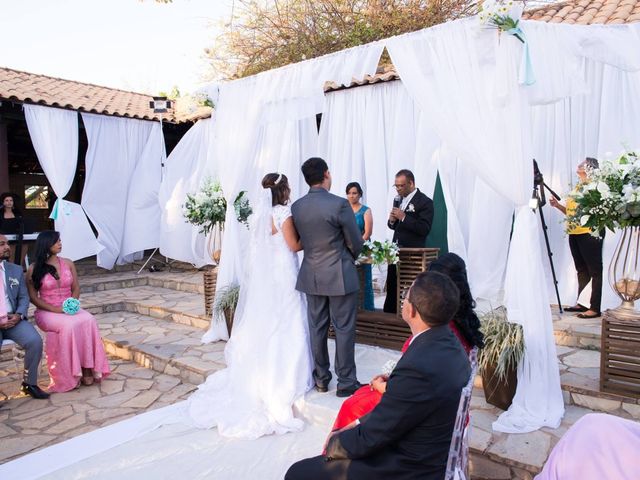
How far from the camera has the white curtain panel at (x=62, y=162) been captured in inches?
363

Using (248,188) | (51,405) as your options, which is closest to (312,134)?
(248,188)

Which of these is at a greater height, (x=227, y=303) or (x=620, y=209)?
(x=620, y=209)

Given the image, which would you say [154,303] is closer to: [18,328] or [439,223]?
[18,328]

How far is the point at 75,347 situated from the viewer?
4867mm

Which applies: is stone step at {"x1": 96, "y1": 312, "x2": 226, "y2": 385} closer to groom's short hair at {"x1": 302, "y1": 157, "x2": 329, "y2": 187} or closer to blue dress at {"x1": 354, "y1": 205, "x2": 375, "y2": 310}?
blue dress at {"x1": 354, "y1": 205, "x2": 375, "y2": 310}

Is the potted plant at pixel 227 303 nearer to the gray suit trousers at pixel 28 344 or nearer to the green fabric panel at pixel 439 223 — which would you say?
the gray suit trousers at pixel 28 344

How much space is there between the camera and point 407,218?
16.8 feet

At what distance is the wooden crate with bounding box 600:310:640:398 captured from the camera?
3.47 metres

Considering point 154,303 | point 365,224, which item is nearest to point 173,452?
point 365,224

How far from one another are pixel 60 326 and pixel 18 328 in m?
0.35

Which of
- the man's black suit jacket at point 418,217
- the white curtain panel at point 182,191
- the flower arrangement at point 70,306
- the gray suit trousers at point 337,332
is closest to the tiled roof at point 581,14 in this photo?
the man's black suit jacket at point 418,217

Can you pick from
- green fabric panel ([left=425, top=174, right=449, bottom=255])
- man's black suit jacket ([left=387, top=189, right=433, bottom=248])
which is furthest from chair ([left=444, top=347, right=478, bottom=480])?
green fabric panel ([left=425, top=174, right=449, bottom=255])

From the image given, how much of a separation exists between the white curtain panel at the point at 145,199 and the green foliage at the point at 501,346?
862 cm

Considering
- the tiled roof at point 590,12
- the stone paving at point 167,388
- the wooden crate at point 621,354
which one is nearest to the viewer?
the stone paving at point 167,388
